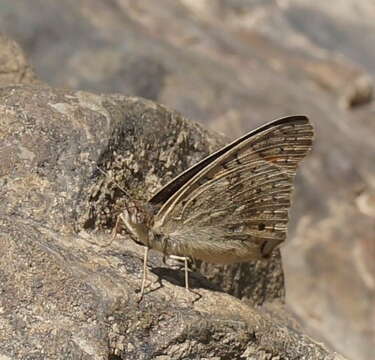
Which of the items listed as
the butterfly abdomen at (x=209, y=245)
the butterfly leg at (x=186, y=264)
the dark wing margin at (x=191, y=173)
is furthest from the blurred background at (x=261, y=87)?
the dark wing margin at (x=191, y=173)

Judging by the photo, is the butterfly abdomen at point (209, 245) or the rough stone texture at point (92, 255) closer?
the rough stone texture at point (92, 255)

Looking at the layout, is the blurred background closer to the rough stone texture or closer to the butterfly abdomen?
the butterfly abdomen

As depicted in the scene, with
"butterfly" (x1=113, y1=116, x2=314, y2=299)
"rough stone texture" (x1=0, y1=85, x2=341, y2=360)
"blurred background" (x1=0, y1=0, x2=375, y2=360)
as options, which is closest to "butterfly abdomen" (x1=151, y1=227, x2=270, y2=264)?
"butterfly" (x1=113, y1=116, x2=314, y2=299)

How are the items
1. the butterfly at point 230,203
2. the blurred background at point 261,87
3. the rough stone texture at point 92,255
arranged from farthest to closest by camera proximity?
the blurred background at point 261,87, the butterfly at point 230,203, the rough stone texture at point 92,255

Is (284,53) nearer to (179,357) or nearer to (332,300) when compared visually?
(332,300)

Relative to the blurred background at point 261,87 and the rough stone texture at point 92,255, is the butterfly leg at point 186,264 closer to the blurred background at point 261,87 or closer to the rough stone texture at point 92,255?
the rough stone texture at point 92,255

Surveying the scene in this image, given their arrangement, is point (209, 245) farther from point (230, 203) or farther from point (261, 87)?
point (261, 87)
